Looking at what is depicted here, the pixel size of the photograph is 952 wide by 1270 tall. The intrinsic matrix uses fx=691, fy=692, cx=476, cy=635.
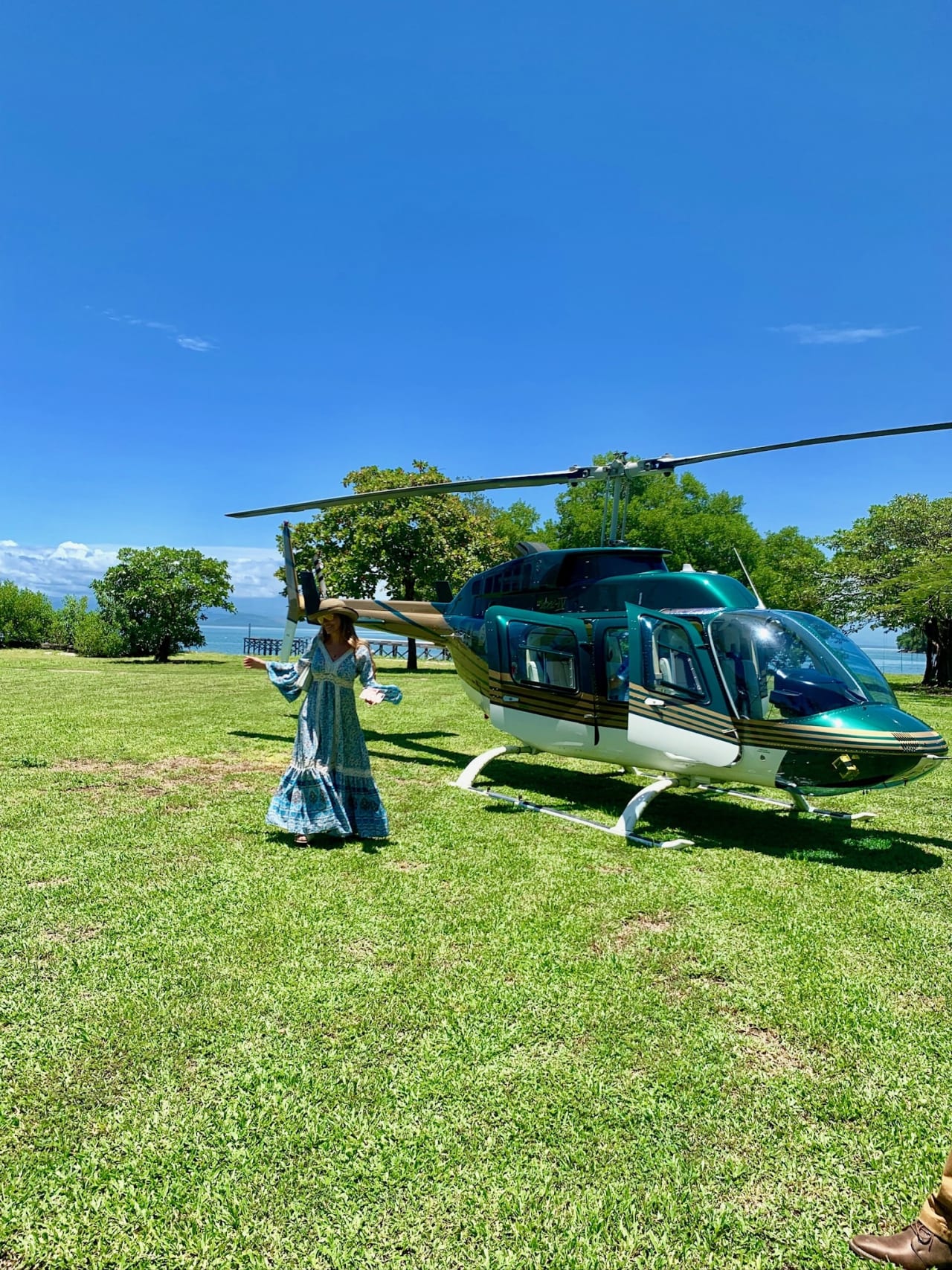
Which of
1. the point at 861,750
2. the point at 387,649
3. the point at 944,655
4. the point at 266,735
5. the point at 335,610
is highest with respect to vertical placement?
the point at 335,610

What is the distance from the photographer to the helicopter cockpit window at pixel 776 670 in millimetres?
5762

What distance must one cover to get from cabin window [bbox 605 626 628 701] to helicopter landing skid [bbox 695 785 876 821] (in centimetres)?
121

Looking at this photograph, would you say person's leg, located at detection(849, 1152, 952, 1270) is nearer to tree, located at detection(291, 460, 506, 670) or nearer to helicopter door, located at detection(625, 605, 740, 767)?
helicopter door, located at detection(625, 605, 740, 767)

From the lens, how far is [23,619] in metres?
44.0

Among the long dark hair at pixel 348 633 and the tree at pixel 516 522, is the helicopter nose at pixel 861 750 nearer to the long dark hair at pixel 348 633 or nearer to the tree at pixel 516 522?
the long dark hair at pixel 348 633

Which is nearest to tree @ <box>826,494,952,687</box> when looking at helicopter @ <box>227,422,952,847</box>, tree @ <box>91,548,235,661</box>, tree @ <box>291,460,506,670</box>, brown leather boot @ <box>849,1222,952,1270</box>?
tree @ <box>291,460,506,670</box>

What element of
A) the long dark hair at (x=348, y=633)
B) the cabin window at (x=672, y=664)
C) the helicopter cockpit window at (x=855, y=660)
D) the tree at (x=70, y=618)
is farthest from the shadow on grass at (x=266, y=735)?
the tree at (x=70, y=618)

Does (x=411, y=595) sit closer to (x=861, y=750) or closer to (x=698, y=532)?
(x=698, y=532)

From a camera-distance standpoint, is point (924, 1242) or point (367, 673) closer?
point (924, 1242)

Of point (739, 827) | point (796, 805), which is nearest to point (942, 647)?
point (796, 805)

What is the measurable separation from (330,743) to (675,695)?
10.3 ft

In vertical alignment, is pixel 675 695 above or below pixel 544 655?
below

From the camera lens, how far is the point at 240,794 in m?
7.78

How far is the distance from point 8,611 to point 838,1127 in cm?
5160
